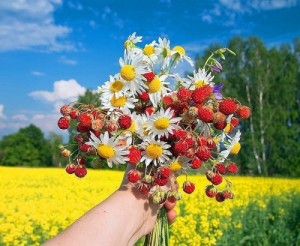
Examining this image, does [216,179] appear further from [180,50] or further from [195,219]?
[195,219]

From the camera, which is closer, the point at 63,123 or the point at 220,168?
the point at 63,123

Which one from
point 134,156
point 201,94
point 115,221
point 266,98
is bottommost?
point 115,221

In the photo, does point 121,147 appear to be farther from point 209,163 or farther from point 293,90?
point 293,90

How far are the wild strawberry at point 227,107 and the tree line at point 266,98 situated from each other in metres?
25.9

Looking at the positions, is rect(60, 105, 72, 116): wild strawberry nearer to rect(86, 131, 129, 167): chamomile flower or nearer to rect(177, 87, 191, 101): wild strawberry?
rect(86, 131, 129, 167): chamomile flower

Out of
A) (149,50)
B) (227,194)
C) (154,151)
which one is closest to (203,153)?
(154,151)

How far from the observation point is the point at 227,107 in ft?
5.75

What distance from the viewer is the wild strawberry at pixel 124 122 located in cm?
172

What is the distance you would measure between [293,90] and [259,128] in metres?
3.00

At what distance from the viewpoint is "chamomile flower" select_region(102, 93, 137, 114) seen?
5.98ft

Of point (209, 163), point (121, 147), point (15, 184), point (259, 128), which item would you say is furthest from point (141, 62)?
point (259, 128)

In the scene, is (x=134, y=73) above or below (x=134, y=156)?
above

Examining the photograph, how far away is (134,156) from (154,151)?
7 cm

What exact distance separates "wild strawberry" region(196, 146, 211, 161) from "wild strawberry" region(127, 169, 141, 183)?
0.20 meters
